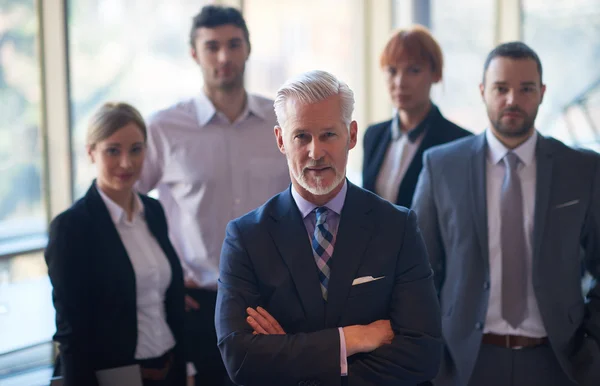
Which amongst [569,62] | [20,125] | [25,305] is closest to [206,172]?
[25,305]

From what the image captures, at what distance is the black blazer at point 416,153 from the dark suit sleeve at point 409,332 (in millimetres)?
1297

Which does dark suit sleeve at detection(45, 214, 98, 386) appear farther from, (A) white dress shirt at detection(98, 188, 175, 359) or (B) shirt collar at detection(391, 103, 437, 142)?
(B) shirt collar at detection(391, 103, 437, 142)

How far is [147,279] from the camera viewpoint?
2791mm

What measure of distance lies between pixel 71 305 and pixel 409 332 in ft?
4.17

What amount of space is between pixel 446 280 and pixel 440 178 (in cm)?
39

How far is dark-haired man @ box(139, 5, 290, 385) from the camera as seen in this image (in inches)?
129

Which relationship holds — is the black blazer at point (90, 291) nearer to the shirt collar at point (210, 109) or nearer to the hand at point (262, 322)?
the shirt collar at point (210, 109)

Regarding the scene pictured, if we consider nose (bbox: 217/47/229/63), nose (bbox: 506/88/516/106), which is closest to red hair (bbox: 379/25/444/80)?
nose (bbox: 217/47/229/63)

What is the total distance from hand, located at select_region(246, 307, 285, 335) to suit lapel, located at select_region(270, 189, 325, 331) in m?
0.09

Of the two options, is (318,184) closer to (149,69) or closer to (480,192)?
(480,192)

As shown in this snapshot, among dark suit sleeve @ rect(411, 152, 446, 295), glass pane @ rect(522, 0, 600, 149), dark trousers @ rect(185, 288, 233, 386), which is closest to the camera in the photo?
dark suit sleeve @ rect(411, 152, 446, 295)

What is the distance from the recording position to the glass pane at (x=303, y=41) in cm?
623

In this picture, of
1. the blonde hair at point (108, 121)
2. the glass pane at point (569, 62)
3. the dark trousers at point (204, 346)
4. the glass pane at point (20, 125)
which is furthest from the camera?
the glass pane at point (569, 62)

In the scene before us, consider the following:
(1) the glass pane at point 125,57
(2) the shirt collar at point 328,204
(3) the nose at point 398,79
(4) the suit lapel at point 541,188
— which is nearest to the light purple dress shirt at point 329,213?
(2) the shirt collar at point 328,204
